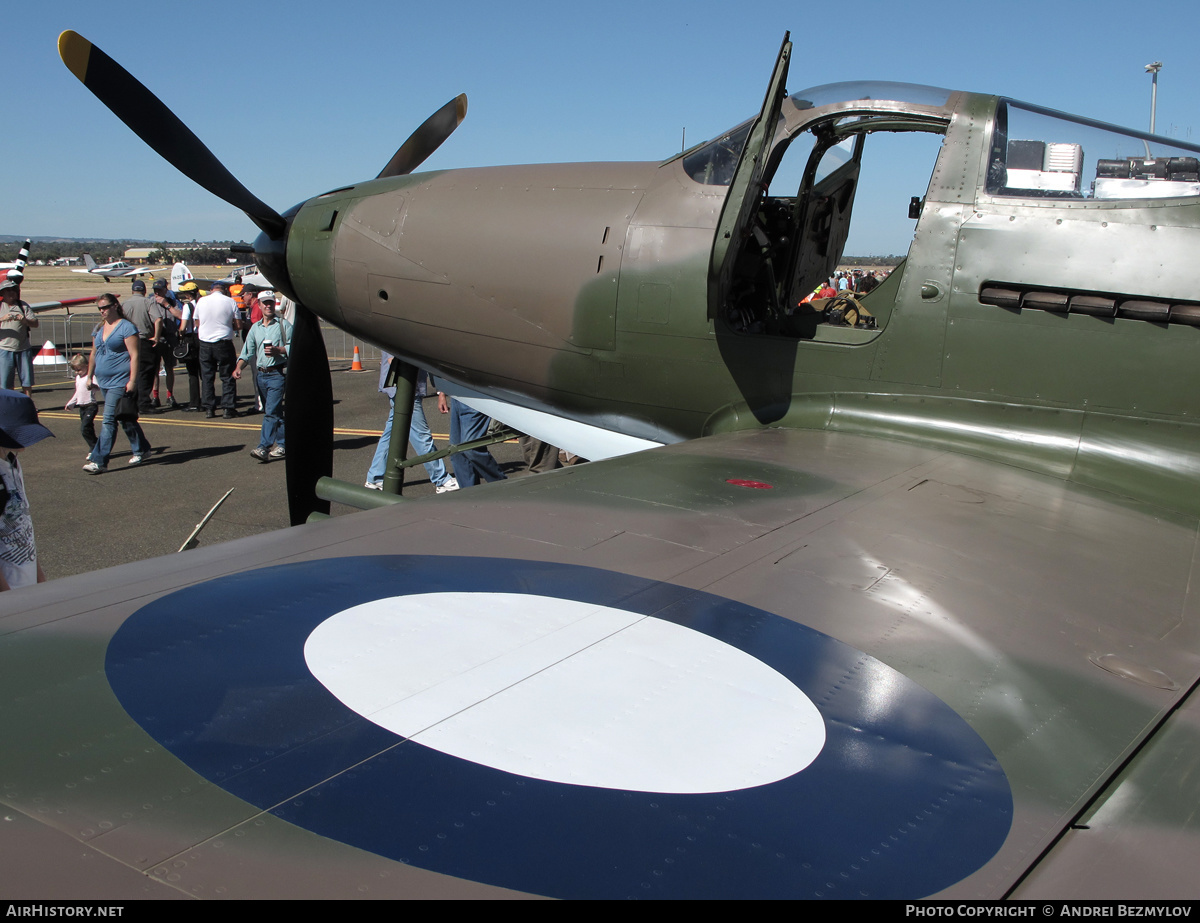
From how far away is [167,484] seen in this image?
328 inches

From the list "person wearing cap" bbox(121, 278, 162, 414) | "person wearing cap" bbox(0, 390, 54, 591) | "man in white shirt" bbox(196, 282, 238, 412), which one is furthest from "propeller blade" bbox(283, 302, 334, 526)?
"man in white shirt" bbox(196, 282, 238, 412)

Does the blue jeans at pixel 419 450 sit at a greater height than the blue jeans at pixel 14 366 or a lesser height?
lesser

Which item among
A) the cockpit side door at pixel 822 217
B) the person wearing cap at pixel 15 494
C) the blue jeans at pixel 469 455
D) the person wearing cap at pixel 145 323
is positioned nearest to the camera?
the person wearing cap at pixel 15 494

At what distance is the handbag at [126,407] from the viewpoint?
874 cm

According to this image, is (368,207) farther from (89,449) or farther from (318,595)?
(89,449)

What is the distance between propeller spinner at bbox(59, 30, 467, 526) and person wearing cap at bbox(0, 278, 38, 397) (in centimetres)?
749

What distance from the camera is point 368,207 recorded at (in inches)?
190

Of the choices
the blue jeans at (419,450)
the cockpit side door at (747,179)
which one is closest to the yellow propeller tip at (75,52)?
the cockpit side door at (747,179)

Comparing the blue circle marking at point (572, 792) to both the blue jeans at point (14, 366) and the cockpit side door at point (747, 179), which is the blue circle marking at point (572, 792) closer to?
the cockpit side door at point (747, 179)

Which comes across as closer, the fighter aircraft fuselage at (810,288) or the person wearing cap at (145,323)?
the fighter aircraft fuselage at (810,288)

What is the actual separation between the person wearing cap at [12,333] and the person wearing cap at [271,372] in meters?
3.42

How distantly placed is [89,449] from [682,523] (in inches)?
370

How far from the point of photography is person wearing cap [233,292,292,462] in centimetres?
934

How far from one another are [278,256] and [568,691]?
13.8 feet
